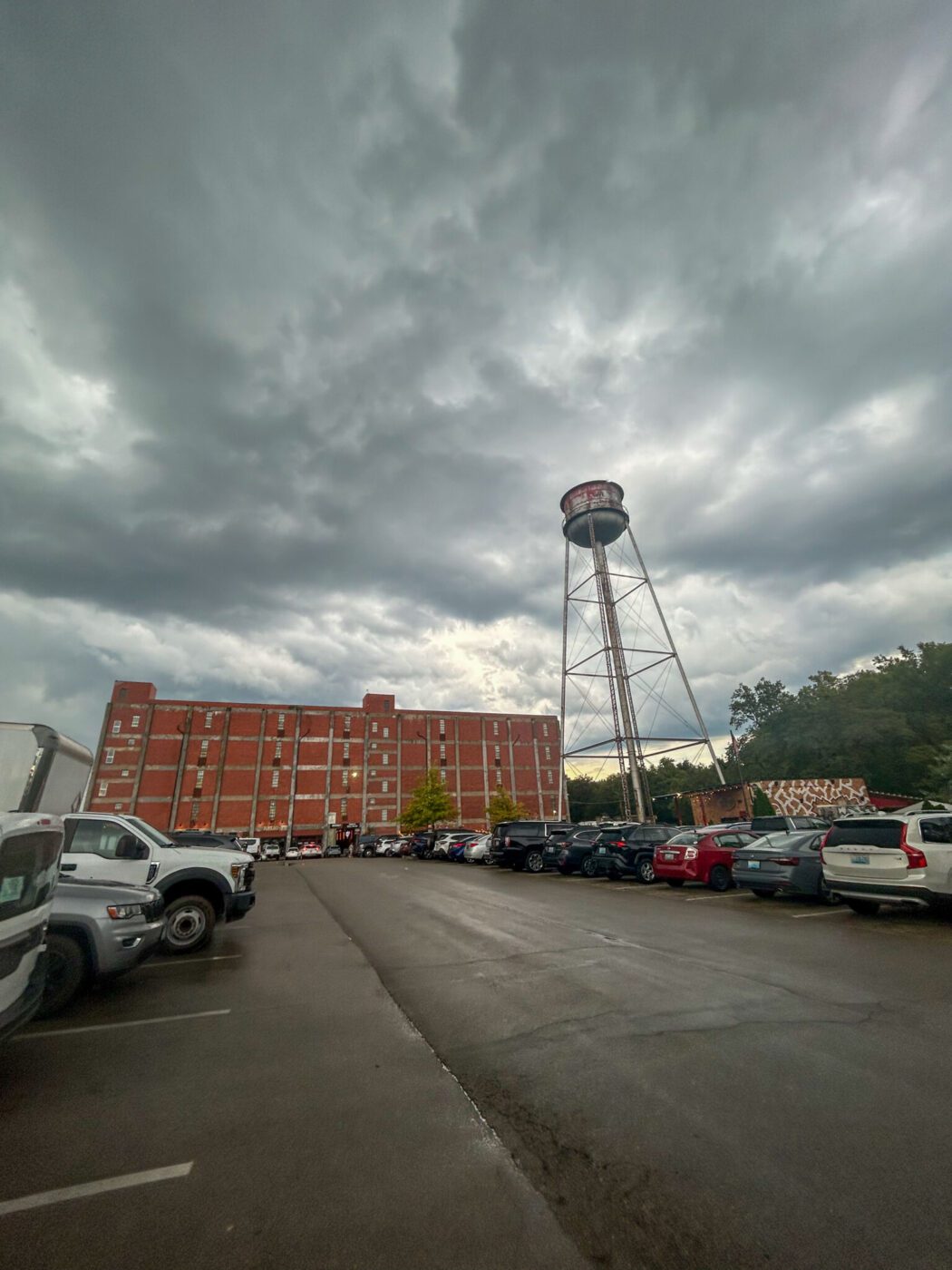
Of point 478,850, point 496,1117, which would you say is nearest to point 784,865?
point 496,1117

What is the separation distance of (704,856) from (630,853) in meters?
3.28

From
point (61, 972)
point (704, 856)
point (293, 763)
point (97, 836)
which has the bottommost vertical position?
point (61, 972)

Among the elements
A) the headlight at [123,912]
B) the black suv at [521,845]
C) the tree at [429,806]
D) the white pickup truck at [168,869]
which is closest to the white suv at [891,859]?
the white pickup truck at [168,869]

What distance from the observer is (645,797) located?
32.2 meters

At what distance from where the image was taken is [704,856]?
13539mm

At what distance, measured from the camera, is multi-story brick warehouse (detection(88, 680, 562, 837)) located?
5884 centimetres

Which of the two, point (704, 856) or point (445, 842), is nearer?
point (704, 856)

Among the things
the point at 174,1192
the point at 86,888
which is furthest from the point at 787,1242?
the point at 86,888

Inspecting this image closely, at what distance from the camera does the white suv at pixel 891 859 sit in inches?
328

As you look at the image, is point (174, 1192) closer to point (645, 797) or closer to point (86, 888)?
point (86, 888)

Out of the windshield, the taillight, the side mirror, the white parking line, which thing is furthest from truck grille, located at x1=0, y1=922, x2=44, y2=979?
the taillight

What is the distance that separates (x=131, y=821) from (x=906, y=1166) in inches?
363

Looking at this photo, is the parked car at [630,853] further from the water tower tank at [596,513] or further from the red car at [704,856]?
the water tower tank at [596,513]

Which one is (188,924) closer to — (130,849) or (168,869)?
(168,869)
